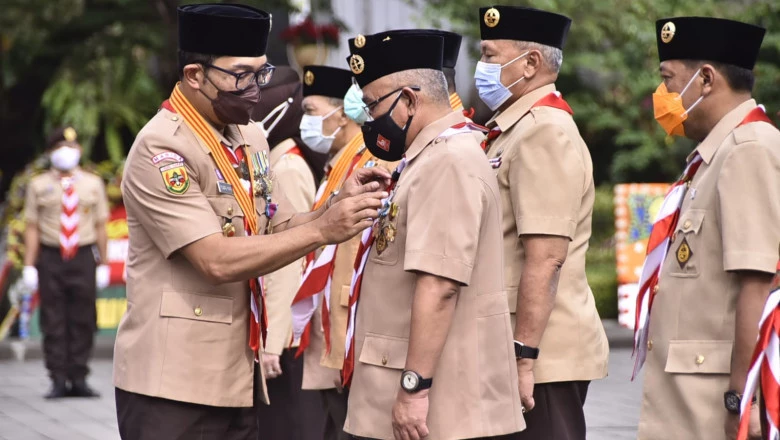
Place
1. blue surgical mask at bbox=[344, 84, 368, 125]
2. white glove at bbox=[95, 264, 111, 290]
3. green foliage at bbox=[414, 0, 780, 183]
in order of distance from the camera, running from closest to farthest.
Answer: blue surgical mask at bbox=[344, 84, 368, 125], white glove at bbox=[95, 264, 111, 290], green foliage at bbox=[414, 0, 780, 183]

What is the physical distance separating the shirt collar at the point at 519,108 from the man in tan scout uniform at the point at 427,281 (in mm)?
692

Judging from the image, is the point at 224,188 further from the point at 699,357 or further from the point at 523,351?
the point at 699,357

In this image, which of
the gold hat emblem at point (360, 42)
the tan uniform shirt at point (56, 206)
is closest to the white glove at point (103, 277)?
the tan uniform shirt at point (56, 206)

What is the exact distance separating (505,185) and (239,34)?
48.2 inches

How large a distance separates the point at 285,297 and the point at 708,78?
3025mm

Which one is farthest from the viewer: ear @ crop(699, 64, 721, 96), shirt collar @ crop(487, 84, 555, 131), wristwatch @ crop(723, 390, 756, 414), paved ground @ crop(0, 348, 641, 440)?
paved ground @ crop(0, 348, 641, 440)

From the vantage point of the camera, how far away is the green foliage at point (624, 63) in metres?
17.4

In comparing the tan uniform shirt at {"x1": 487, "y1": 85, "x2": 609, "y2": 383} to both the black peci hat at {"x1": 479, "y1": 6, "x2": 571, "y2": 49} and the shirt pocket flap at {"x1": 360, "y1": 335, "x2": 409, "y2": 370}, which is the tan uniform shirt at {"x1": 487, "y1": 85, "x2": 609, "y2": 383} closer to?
the black peci hat at {"x1": 479, "y1": 6, "x2": 571, "y2": 49}

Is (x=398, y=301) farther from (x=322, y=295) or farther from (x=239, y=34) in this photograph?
(x=322, y=295)

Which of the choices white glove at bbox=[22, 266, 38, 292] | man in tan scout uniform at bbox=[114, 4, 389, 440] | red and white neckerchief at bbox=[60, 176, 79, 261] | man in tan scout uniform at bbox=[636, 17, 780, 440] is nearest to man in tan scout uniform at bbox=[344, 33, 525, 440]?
man in tan scout uniform at bbox=[114, 4, 389, 440]

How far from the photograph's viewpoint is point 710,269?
4.42 metres

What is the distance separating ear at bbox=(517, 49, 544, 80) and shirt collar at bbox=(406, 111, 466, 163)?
0.95m

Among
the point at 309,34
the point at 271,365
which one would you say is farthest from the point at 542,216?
the point at 309,34

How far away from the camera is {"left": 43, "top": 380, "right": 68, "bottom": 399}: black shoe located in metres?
11.2
